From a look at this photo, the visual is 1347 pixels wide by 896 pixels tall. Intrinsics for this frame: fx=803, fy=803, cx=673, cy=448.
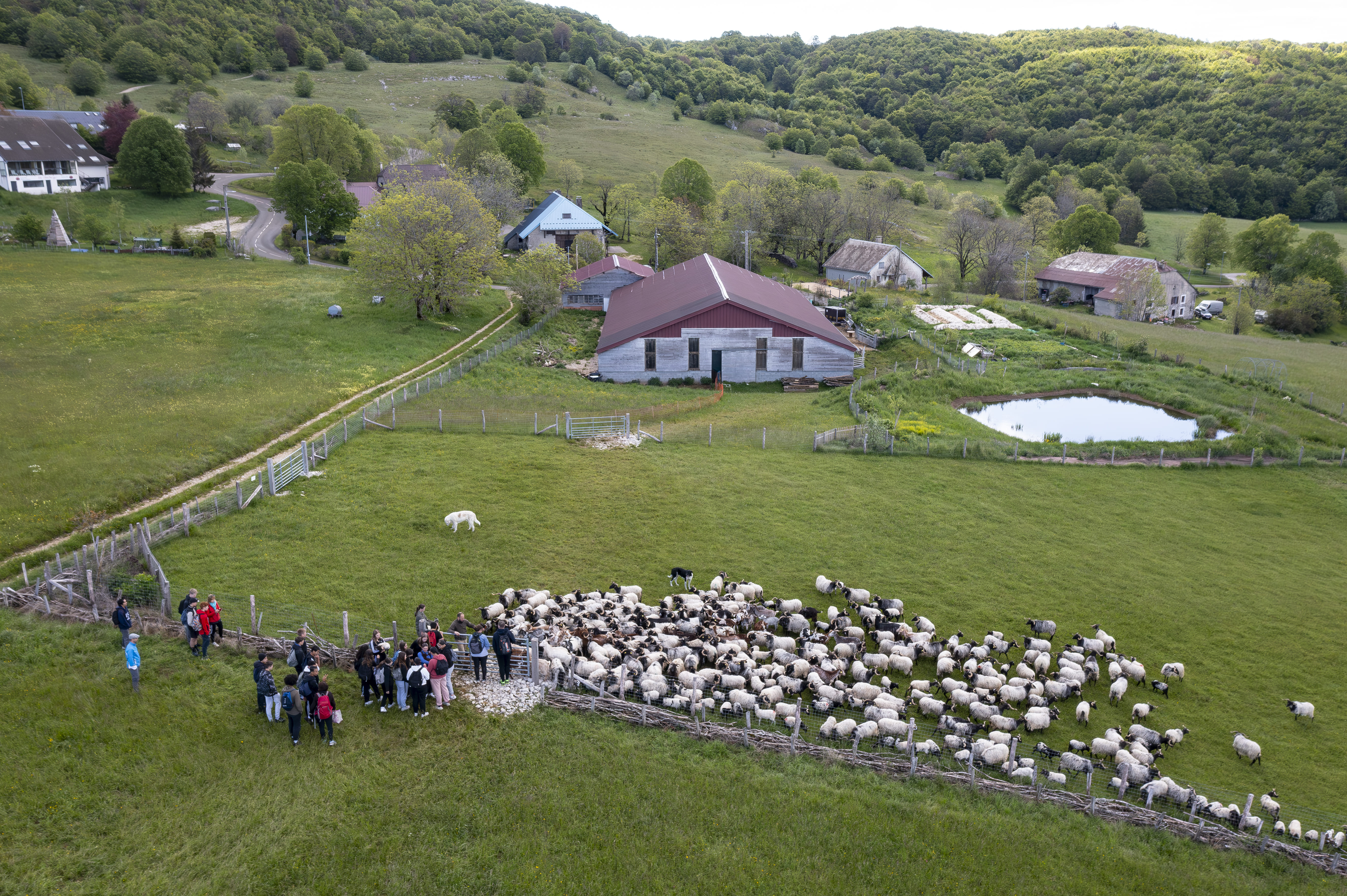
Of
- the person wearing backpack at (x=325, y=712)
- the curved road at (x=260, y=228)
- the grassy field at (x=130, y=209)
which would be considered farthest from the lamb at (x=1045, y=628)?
the grassy field at (x=130, y=209)

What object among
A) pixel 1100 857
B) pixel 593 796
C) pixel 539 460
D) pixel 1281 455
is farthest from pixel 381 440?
pixel 1281 455

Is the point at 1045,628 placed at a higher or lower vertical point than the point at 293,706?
lower

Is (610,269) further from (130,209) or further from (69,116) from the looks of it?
(69,116)

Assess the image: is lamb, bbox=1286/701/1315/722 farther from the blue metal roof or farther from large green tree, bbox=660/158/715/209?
large green tree, bbox=660/158/715/209

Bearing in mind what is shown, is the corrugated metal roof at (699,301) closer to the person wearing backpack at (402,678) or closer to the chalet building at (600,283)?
the chalet building at (600,283)

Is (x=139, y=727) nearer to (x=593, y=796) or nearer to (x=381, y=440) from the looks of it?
(x=593, y=796)

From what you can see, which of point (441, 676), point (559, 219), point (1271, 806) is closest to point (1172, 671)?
point (1271, 806)
